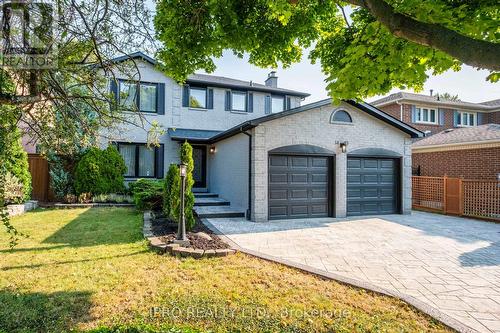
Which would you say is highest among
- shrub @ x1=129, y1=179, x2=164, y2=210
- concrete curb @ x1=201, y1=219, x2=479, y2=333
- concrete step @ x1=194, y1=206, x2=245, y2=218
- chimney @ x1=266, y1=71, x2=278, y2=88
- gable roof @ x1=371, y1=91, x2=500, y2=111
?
chimney @ x1=266, y1=71, x2=278, y2=88

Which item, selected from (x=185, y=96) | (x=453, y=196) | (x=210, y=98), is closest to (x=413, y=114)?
(x=453, y=196)

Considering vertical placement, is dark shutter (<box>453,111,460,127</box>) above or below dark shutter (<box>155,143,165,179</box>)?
above

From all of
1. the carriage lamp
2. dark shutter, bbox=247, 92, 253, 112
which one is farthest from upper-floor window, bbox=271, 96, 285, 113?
the carriage lamp

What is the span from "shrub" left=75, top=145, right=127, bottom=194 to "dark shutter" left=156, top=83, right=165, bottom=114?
326 centimetres

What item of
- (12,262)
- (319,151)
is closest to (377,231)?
(319,151)

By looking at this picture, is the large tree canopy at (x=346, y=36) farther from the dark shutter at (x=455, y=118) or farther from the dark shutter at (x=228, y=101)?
the dark shutter at (x=455, y=118)

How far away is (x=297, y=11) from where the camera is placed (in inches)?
255

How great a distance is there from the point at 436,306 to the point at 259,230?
5206mm

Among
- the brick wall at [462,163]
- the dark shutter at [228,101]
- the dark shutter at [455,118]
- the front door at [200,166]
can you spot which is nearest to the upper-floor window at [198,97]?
the dark shutter at [228,101]

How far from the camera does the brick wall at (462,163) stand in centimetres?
1284

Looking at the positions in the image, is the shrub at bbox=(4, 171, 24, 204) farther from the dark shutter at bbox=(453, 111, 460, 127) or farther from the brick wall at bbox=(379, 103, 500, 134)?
the dark shutter at bbox=(453, 111, 460, 127)

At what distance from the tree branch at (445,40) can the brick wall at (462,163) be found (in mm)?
13522

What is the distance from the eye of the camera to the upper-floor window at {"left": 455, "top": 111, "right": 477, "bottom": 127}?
22.4 m

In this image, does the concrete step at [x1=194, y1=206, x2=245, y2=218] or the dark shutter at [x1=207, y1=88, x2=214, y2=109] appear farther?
the dark shutter at [x1=207, y1=88, x2=214, y2=109]
